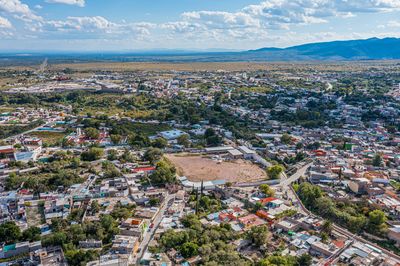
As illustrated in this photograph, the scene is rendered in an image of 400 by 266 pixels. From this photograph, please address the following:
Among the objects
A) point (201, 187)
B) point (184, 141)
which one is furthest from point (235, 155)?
point (201, 187)

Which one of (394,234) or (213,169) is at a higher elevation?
(394,234)

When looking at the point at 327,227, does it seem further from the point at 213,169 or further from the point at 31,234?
the point at 31,234

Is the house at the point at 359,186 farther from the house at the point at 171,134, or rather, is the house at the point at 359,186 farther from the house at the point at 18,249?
the house at the point at 18,249

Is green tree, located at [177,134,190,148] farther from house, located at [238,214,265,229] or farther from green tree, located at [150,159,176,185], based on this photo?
house, located at [238,214,265,229]

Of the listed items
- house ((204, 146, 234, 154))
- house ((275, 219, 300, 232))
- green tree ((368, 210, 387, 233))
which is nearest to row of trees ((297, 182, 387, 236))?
green tree ((368, 210, 387, 233))

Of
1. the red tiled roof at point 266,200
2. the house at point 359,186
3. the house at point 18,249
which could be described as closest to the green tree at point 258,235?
the red tiled roof at point 266,200

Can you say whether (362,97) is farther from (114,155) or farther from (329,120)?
(114,155)
